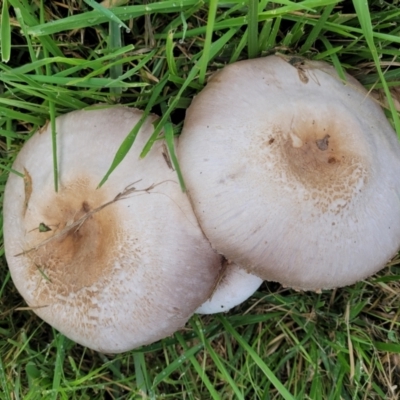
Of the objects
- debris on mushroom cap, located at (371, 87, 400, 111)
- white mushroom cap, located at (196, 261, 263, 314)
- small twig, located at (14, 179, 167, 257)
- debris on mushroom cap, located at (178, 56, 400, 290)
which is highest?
debris on mushroom cap, located at (371, 87, 400, 111)

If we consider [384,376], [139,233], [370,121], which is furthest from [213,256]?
[384,376]

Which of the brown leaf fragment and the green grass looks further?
the brown leaf fragment

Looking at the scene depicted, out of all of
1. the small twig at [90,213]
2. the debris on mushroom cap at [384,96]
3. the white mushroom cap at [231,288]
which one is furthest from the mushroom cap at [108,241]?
the debris on mushroom cap at [384,96]

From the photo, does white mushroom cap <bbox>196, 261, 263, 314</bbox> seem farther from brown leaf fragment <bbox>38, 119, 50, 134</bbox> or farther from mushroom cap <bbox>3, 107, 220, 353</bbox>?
brown leaf fragment <bbox>38, 119, 50, 134</bbox>

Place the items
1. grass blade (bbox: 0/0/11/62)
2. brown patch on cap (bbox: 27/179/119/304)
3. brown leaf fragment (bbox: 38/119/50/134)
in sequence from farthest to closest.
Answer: brown leaf fragment (bbox: 38/119/50/134) → brown patch on cap (bbox: 27/179/119/304) → grass blade (bbox: 0/0/11/62)

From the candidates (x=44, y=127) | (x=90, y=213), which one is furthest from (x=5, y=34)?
(x=90, y=213)

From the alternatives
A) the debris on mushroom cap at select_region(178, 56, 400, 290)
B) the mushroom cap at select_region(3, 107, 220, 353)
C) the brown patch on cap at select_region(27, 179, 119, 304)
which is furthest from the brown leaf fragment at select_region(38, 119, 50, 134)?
the debris on mushroom cap at select_region(178, 56, 400, 290)

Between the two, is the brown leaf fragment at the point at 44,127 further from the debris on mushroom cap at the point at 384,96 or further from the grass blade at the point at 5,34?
the debris on mushroom cap at the point at 384,96
